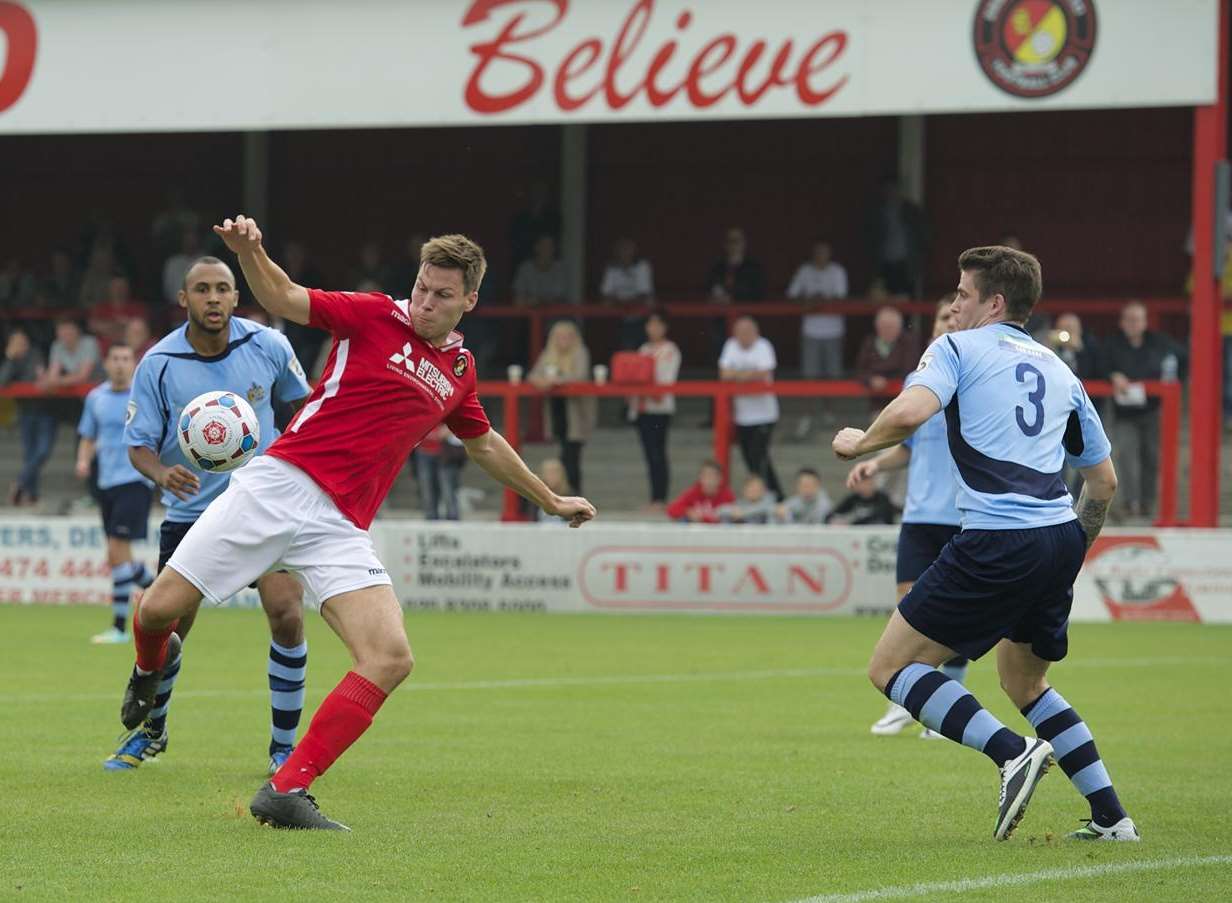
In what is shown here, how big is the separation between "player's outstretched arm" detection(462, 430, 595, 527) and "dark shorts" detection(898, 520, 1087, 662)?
1350 millimetres

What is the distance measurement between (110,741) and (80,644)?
19.4 feet

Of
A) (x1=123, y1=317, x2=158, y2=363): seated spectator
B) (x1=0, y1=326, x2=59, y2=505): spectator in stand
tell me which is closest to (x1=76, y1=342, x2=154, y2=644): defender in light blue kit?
(x1=123, y1=317, x2=158, y2=363): seated spectator

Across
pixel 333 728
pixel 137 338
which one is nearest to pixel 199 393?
pixel 333 728

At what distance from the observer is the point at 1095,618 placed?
60.3 ft

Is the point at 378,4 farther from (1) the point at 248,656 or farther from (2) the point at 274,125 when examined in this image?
(1) the point at 248,656

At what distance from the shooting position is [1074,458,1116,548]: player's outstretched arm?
7.17m

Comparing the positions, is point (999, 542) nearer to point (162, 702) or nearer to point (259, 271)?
point (259, 271)

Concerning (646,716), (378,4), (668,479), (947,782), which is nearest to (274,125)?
(378,4)

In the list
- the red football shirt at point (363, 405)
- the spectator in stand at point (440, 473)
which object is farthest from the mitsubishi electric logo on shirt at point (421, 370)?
the spectator in stand at point (440, 473)

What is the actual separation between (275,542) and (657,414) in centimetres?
1376

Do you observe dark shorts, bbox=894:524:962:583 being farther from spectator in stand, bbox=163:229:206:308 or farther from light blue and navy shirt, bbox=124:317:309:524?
spectator in stand, bbox=163:229:206:308

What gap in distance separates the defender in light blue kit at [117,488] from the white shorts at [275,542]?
8.43m

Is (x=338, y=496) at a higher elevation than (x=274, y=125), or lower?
lower

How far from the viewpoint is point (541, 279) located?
24.5 meters
